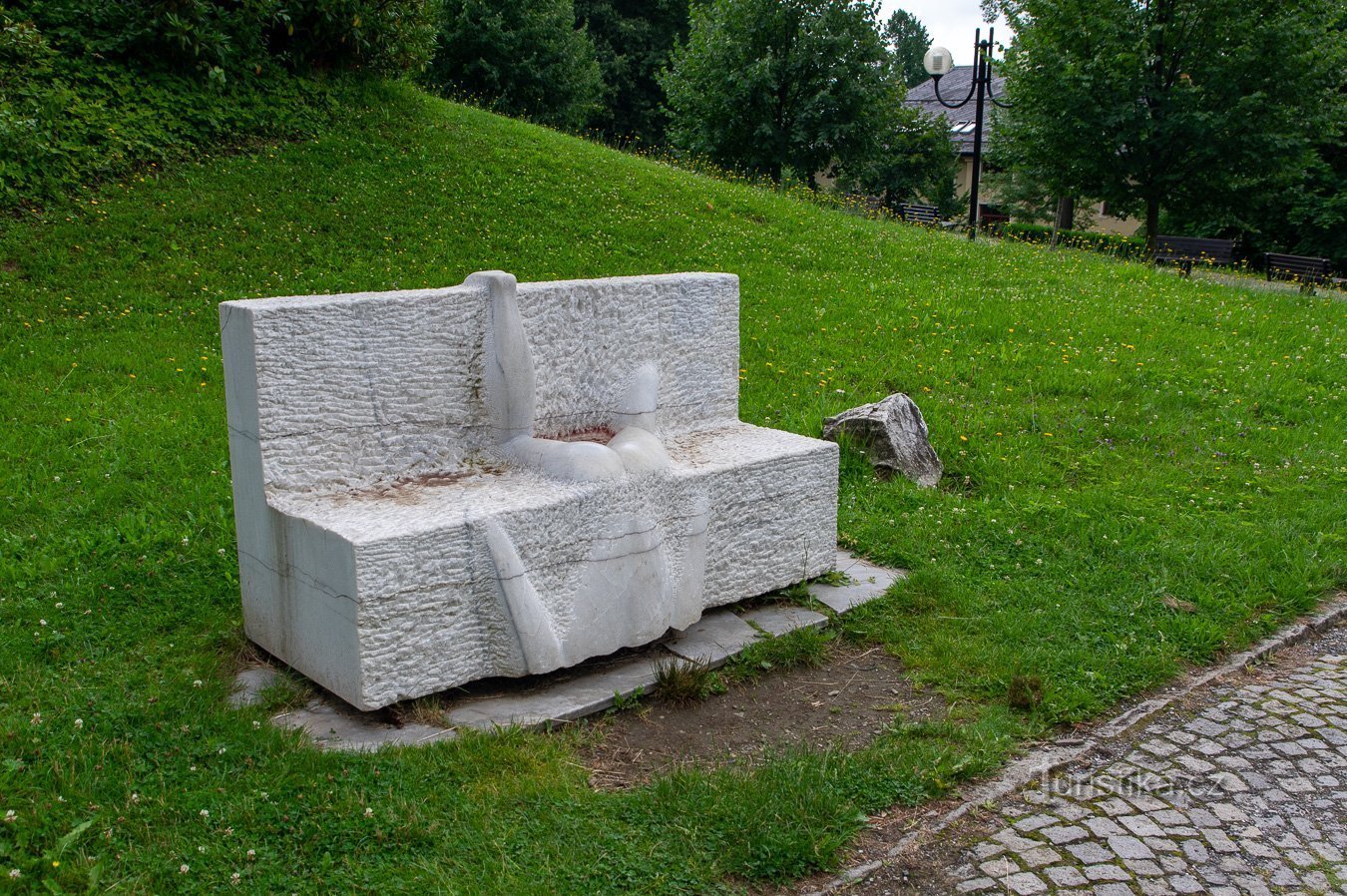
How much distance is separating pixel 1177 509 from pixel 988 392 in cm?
193

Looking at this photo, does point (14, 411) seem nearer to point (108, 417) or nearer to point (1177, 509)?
point (108, 417)

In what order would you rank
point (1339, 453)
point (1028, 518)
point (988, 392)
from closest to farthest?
point (1028, 518) < point (1339, 453) < point (988, 392)

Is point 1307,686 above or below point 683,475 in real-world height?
below

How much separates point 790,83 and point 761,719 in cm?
1666

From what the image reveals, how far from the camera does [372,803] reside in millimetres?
3268

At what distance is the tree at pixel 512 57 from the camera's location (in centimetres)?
2033

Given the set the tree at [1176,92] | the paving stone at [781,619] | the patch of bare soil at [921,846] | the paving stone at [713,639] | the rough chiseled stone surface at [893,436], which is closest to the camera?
the patch of bare soil at [921,846]

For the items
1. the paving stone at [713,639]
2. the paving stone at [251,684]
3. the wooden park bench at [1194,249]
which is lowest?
the paving stone at [713,639]

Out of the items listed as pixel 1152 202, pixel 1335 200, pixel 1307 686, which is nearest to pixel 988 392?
pixel 1307 686

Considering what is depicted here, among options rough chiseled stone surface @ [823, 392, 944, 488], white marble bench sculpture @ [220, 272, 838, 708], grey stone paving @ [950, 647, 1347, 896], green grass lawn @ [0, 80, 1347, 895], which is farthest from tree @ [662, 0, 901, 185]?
grey stone paving @ [950, 647, 1347, 896]

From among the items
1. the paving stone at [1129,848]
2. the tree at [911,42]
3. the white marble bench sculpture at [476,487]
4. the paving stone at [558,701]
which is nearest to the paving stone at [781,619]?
the white marble bench sculpture at [476,487]

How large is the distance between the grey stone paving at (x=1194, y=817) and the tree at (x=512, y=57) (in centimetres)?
1773

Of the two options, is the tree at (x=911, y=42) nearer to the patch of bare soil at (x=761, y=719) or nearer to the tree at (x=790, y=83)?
the tree at (x=790, y=83)

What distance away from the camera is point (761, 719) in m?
4.05
